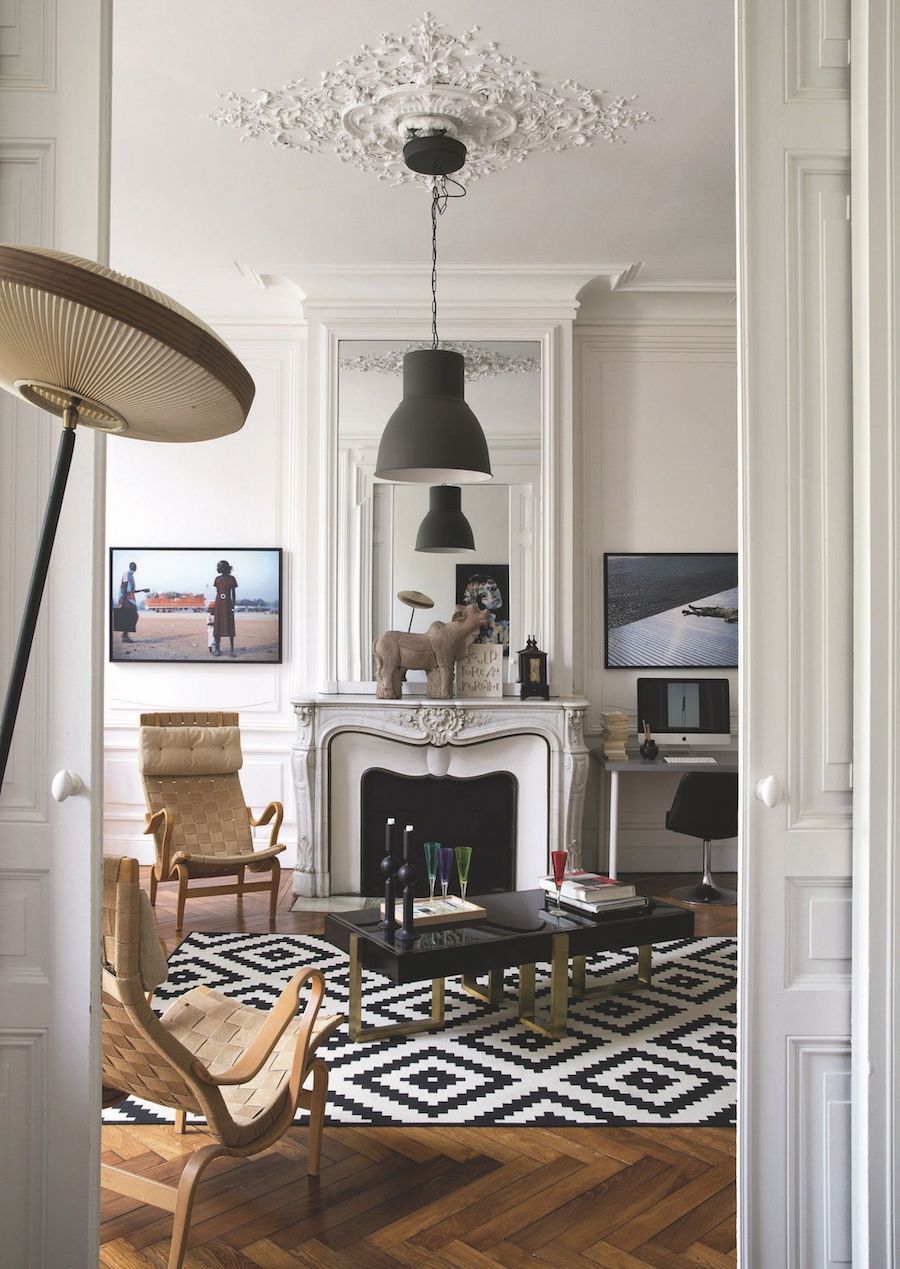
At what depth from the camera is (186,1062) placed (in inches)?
93.7

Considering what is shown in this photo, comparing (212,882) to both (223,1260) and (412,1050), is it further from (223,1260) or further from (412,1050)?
(223,1260)

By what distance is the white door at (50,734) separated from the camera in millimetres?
1958

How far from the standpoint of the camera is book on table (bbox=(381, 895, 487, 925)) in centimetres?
386

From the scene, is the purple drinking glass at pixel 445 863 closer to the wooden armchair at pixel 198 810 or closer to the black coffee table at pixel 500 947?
the black coffee table at pixel 500 947

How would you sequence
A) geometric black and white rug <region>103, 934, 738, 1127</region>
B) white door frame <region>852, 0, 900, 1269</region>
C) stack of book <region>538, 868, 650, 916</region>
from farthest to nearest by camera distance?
stack of book <region>538, 868, 650, 916</region> < geometric black and white rug <region>103, 934, 738, 1127</region> < white door frame <region>852, 0, 900, 1269</region>

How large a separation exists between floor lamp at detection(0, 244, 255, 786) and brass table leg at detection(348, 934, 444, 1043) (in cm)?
247

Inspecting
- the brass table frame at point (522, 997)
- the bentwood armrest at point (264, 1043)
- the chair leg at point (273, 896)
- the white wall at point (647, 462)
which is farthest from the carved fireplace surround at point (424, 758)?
the bentwood armrest at point (264, 1043)

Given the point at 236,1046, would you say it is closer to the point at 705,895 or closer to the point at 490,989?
the point at 490,989

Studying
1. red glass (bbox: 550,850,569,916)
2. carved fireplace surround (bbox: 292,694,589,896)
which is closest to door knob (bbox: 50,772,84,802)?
red glass (bbox: 550,850,569,916)

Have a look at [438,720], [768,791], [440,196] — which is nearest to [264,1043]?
[768,791]

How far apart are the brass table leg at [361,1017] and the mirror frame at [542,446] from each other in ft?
7.97

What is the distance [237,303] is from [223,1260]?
529 centimetres

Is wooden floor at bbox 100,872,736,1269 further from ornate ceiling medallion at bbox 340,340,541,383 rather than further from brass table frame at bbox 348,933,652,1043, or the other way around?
ornate ceiling medallion at bbox 340,340,541,383

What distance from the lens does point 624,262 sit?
5.82m
